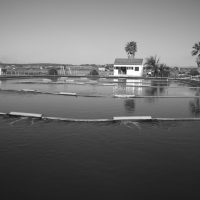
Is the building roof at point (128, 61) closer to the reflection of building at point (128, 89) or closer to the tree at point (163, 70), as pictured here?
the tree at point (163, 70)

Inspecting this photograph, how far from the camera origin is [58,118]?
15305mm

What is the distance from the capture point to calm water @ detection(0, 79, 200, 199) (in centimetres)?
730

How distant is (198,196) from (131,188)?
1.99 meters

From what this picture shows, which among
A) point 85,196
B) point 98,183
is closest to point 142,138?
point 98,183

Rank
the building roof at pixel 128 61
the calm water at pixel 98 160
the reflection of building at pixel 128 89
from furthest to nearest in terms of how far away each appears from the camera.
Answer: the building roof at pixel 128 61 → the reflection of building at pixel 128 89 → the calm water at pixel 98 160

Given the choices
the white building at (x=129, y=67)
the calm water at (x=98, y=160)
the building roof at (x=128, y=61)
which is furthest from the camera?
the building roof at (x=128, y=61)

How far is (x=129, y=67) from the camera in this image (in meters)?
64.1

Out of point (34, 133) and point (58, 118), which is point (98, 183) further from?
point (58, 118)

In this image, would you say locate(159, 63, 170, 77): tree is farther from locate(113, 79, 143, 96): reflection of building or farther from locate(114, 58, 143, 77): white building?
locate(113, 79, 143, 96): reflection of building

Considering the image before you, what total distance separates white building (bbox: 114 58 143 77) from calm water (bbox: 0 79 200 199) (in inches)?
1969

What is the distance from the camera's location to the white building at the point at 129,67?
63856 mm

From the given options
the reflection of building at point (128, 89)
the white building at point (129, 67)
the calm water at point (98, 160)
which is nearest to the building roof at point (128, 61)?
the white building at point (129, 67)

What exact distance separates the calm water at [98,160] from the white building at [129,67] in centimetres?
5002

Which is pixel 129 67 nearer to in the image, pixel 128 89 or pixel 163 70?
pixel 163 70
